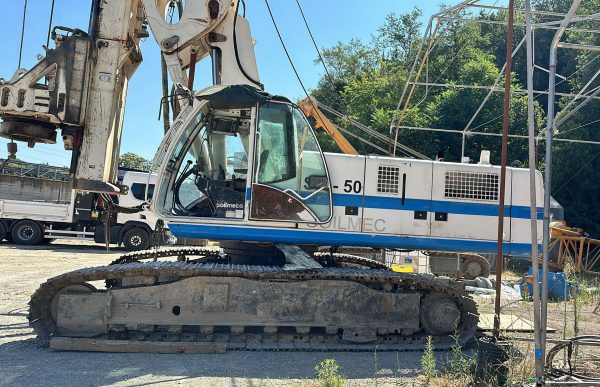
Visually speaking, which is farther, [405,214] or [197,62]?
[197,62]

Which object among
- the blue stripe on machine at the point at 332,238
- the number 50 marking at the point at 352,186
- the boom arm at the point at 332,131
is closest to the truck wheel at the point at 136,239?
the boom arm at the point at 332,131

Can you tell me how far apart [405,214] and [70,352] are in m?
4.30

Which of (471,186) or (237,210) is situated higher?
(471,186)

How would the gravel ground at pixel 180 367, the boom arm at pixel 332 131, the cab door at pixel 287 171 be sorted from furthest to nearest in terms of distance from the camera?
the boom arm at pixel 332 131, the cab door at pixel 287 171, the gravel ground at pixel 180 367

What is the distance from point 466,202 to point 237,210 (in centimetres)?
304

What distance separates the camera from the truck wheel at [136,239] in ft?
62.8

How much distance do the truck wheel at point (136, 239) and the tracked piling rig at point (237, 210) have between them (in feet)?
42.6

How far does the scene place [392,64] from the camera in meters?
45.4

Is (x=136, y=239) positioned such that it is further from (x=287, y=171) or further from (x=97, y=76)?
(x=287, y=171)

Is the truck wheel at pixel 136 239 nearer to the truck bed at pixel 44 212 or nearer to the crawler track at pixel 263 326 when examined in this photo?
the truck bed at pixel 44 212

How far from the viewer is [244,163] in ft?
21.0

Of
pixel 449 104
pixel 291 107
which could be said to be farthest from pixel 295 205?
pixel 449 104

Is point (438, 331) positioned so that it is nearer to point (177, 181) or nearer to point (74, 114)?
point (177, 181)

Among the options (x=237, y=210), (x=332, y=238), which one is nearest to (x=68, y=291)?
(x=237, y=210)
